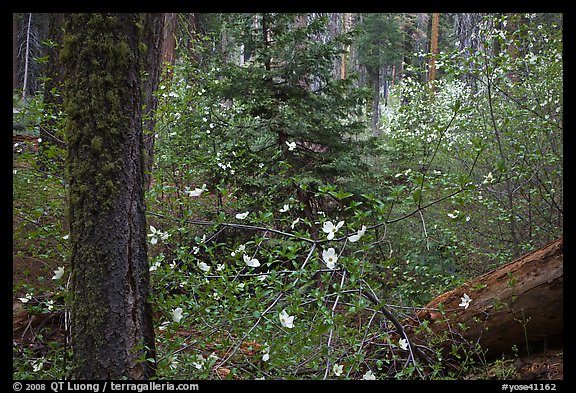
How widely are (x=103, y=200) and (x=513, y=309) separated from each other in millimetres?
2812

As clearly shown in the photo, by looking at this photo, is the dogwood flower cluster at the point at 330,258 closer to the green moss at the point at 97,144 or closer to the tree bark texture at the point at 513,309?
the tree bark texture at the point at 513,309

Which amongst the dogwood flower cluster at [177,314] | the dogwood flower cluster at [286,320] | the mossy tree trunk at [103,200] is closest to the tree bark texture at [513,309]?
the dogwood flower cluster at [286,320]

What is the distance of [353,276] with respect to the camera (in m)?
2.34

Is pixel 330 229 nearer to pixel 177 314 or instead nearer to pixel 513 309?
pixel 177 314

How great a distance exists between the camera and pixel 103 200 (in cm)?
229

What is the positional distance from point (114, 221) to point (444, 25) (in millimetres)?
21216

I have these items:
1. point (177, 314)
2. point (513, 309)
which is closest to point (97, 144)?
point (177, 314)

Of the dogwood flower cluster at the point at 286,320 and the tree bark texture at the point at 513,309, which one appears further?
the tree bark texture at the point at 513,309

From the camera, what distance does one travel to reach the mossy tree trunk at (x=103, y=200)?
2.29 meters

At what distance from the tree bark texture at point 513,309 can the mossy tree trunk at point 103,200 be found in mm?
1914

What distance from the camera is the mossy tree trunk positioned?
7.51ft
